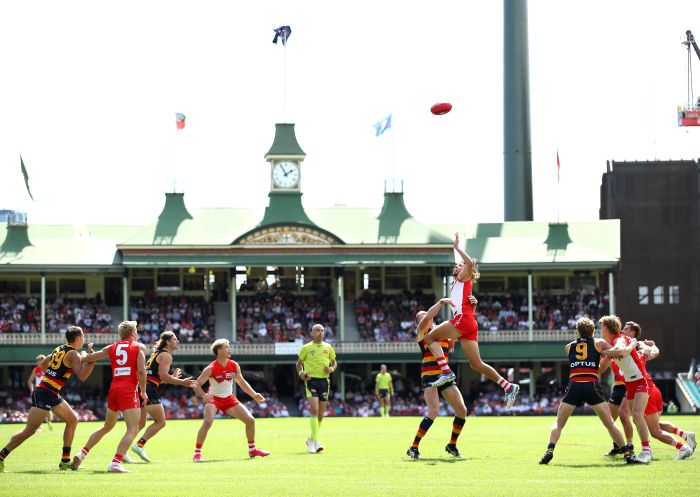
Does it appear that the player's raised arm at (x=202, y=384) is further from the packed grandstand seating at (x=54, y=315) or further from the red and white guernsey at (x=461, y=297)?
the packed grandstand seating at (x=54, y=315)

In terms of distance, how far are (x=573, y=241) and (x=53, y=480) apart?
5292cm

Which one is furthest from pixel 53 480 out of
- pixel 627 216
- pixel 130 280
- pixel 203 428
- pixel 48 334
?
pixel 627 216

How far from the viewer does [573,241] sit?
67062mm

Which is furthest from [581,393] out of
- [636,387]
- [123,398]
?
[123,398]

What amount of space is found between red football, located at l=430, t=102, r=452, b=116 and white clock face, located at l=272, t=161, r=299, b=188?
2812 cm

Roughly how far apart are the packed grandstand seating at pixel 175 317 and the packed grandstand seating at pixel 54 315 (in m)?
1.42

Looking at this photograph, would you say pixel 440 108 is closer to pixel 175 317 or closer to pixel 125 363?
pixel 125 363

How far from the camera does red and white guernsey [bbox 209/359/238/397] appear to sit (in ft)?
69.0

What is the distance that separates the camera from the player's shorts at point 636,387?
18422mm

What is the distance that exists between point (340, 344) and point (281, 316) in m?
3.54

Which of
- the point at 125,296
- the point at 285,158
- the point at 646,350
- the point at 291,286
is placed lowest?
the point at 646,350

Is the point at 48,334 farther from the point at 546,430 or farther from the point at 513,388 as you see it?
the point at 513,388

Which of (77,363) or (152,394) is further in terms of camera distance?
(152,394)

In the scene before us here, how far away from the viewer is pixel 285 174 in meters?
63.0
